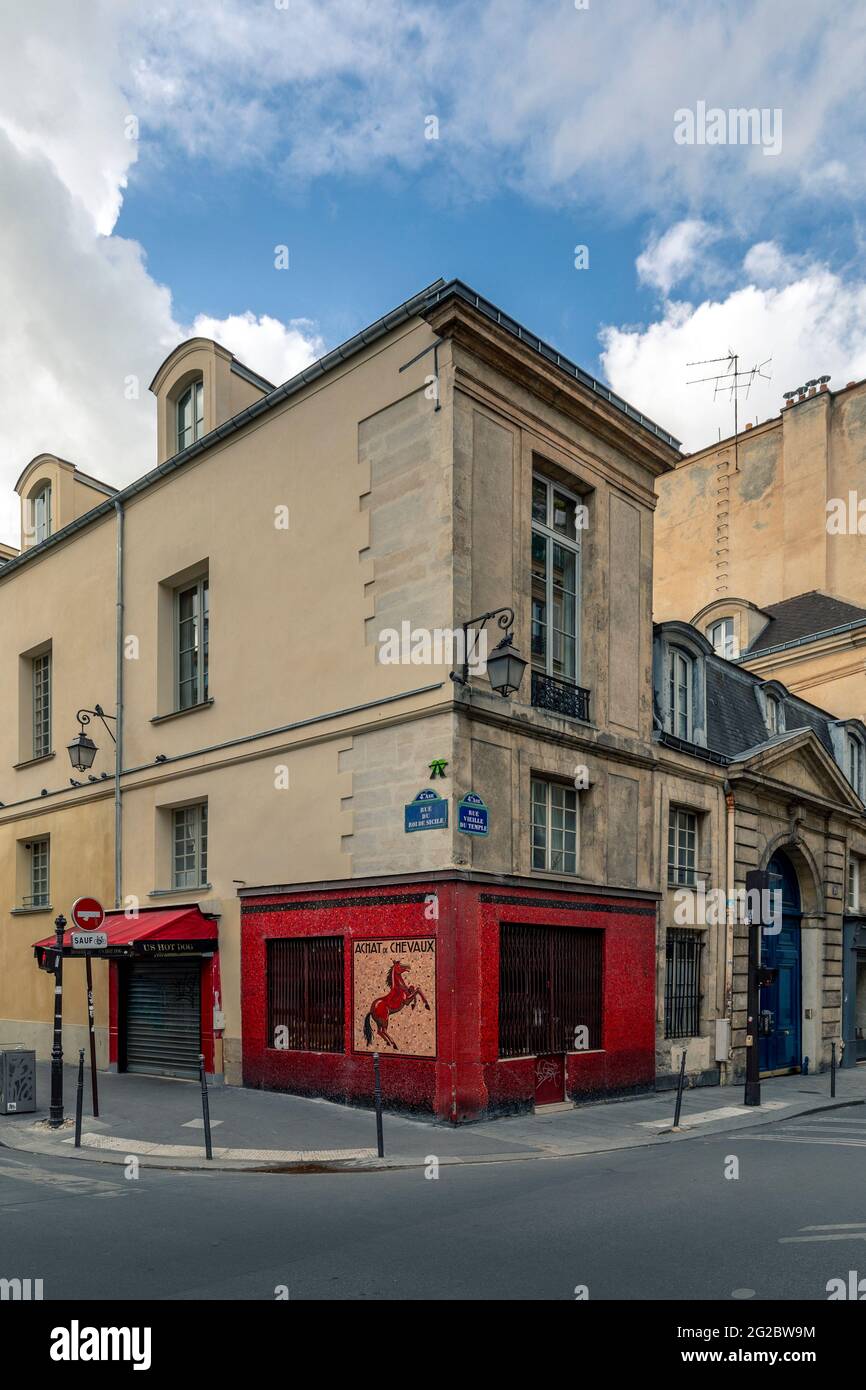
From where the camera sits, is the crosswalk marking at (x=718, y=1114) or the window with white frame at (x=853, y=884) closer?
the crosswalk marking at (x=718, y=1114)

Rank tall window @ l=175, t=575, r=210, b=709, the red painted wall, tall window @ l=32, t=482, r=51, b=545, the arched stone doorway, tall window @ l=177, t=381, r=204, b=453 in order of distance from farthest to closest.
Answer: tall window @ l=32, t=482, r=51, b=545
the arched stone doorway
tall window @ l=177, t=381, r=204, b=453
tall window @ l=175, t=575, r=210, b=709
the red painted wall

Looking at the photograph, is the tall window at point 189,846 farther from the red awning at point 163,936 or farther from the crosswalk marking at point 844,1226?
the crosswalk marking at point 844,1226

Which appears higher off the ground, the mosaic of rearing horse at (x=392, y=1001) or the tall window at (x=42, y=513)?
the tall window at (x=42, y=513)

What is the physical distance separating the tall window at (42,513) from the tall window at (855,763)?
19.0m

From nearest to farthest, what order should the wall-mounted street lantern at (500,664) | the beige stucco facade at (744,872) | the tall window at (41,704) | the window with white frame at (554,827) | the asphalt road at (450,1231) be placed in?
1. the asphalt road at (450,1231)
2. the wall-mounted street lantern at (500,664)
3. the window with white frame at (554,827)
4. the beige stucco facade at (744,872)
5. the tall window at (41,704)

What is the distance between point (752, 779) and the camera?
68.5ft

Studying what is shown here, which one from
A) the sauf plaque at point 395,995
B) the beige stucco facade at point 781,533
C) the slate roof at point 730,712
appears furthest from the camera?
the beige stucco facade at point 781,533

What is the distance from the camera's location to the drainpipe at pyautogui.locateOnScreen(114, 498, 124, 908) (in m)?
20.9

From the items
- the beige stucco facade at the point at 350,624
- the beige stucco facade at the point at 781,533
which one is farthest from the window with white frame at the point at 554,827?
the beige stucco facade at the point at 781,533

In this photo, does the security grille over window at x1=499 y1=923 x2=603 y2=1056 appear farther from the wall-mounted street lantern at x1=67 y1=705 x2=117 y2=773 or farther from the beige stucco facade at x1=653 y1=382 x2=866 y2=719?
the beige stucco facade at x1=653 y1=382 x2=866 y2=719

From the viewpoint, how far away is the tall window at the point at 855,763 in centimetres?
2669

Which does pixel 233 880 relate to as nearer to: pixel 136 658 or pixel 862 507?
pixel 136 658

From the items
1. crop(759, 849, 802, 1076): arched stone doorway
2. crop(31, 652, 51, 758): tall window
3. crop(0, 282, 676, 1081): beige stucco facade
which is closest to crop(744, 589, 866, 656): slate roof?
crop(759, 849, 802, 1076): arched stone doorway

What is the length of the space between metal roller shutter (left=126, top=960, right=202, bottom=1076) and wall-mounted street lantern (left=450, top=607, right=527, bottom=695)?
24.1 ft
